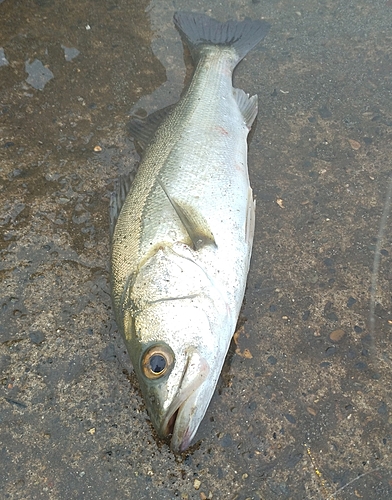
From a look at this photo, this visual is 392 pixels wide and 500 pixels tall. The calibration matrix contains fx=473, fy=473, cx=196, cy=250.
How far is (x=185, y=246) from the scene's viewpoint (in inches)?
112

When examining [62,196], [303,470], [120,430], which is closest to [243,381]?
[303,470]

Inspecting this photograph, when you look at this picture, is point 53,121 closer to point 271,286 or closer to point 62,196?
point 62,196

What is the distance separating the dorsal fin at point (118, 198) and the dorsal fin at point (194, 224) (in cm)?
36

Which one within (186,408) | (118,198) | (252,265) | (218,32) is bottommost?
(252,265)

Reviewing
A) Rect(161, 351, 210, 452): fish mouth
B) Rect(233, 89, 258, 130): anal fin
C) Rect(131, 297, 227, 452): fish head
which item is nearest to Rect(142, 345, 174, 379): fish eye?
Rect(131, 297, 227, 452): fish head

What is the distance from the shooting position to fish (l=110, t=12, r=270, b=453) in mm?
2451

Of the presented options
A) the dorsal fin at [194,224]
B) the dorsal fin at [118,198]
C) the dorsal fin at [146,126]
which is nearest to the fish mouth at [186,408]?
the dorsal fin at [194,224]

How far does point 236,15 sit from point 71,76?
1.70 m

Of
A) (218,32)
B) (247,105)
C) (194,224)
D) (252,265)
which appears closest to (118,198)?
(194,224)

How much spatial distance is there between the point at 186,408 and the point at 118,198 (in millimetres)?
1521

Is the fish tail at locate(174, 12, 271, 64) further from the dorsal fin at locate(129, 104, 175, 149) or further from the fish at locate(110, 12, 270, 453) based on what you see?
the dorsal fin at locate(129, 104, 175, 149)

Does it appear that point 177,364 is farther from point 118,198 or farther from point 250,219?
point 118,198

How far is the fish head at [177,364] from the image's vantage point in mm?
2389

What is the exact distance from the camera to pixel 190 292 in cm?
266
